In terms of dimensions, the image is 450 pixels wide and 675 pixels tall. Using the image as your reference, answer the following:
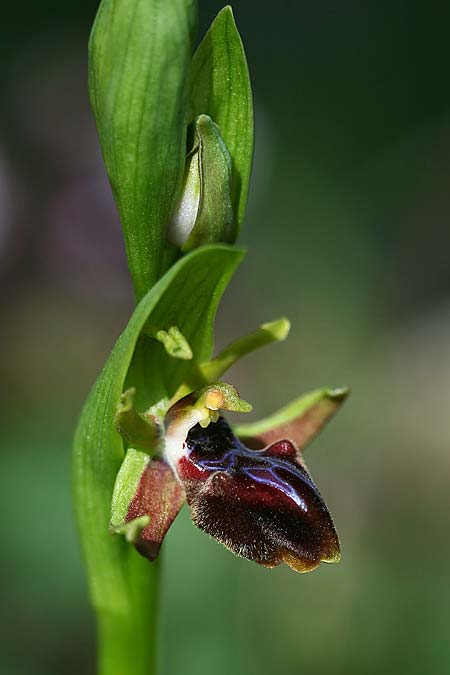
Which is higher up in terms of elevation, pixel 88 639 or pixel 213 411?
pixel 213 411

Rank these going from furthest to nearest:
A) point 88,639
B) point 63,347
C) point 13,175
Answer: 1. point 13,175
2. point 63,347
3. point 88,639

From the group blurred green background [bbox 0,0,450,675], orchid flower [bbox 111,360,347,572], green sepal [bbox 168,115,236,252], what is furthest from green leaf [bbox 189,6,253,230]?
blurred green background [bbox 0,0,450,675]

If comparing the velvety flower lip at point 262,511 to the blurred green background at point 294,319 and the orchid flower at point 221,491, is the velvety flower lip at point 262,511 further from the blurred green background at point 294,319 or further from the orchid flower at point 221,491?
the blurred green background at point 294,319

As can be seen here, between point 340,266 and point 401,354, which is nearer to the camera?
point 401,354

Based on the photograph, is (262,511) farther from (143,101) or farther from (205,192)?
(143,101)

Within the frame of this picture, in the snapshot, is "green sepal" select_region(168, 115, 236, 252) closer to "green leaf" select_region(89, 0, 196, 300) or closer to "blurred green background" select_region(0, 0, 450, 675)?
"green leaf" select_region(89, 0, 196, 300)

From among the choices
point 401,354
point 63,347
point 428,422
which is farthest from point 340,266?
point 63,347

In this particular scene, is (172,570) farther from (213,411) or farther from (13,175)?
(13,175)
